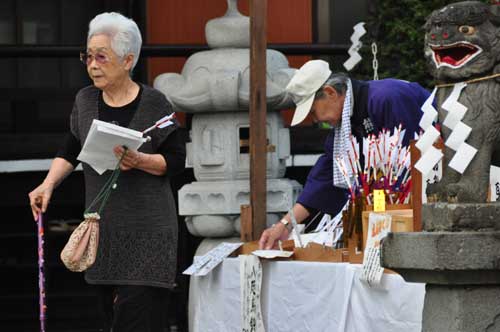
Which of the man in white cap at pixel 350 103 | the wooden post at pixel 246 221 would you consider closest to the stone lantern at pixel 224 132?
the wooden post at pixel 246 221

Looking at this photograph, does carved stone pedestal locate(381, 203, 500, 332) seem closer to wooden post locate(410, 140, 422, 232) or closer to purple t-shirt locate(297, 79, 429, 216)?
wooden post locate(410, 140, 422, 232)

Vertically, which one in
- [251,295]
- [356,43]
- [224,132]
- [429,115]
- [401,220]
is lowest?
[251,295]

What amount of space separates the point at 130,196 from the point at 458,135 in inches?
64.2

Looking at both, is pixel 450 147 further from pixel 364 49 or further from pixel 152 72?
pixel 152 72

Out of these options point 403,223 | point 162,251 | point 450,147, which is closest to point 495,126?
point 450,147

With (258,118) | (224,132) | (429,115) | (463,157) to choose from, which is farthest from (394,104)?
(463,157)

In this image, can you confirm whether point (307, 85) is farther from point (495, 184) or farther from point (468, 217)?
point (468, 217)

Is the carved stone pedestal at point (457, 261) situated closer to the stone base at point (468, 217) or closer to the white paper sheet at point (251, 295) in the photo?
the stone base at point (468, 217)

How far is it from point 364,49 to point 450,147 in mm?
4630

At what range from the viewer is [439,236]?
4.91 meters

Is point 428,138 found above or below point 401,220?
above

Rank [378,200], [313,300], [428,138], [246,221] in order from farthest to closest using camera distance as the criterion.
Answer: [246,221]
[313,300]
[378,200]
[428,138]

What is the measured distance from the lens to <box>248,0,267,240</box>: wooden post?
8617 millimetres

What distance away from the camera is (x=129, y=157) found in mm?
5996
